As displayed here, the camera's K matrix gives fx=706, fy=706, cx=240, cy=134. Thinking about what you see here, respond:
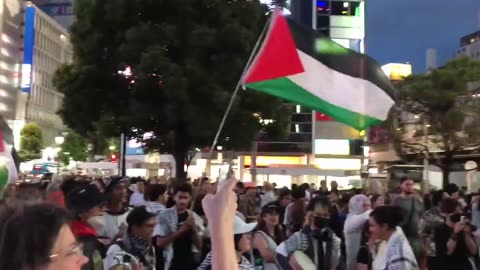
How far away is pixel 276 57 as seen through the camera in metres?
7.29

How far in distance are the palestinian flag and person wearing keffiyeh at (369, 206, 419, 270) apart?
5.54ft

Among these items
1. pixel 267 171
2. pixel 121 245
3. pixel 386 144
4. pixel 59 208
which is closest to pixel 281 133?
pixel 267 171

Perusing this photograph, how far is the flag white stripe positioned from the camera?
7516mm

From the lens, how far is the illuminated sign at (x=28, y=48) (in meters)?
90.8

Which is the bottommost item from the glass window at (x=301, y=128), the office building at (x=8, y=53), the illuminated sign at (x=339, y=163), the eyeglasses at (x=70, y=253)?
the eyeglasses at (x=70, y=253)

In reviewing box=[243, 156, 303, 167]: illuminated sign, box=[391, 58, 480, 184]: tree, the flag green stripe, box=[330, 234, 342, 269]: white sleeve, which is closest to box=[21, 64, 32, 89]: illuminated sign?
box=[243, 156, 303, 167]: illuminated sign

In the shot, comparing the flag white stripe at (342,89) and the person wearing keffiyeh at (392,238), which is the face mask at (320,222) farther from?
the flag white stripe at (342,89)

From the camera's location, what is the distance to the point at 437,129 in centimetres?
4062

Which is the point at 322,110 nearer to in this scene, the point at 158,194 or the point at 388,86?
the point at 388,86

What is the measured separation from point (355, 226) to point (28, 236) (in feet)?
22.1

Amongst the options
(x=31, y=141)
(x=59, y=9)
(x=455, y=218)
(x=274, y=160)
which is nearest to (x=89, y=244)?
(x=455, y=218)

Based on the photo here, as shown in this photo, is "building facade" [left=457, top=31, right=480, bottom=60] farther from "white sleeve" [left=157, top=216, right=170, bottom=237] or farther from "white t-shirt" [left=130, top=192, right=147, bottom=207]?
"white sleeve" [left=157, top=216, right=170, bottom=237]

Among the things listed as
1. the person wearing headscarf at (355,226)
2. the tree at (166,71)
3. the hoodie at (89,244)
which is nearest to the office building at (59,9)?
the tree at (166,71)

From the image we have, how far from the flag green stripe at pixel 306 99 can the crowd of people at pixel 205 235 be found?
897mm
